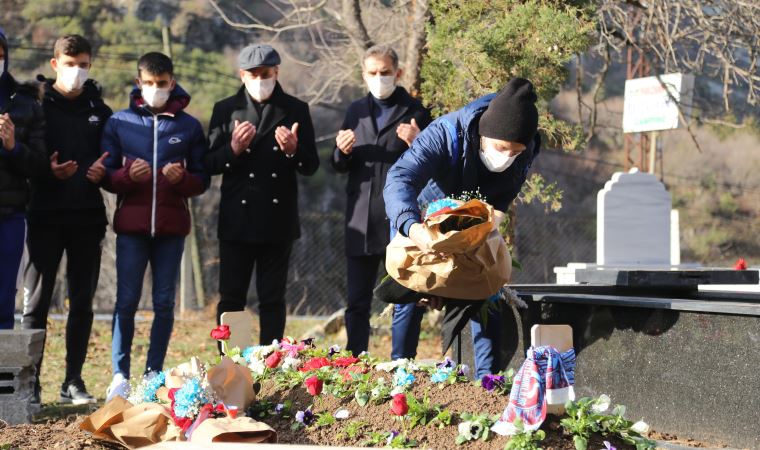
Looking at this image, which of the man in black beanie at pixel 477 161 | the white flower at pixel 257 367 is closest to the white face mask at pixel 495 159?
the man in black beanie at pixel 477 161

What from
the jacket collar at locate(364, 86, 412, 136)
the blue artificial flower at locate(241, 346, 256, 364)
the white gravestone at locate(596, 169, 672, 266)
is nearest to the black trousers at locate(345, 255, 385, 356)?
the jacket collar at locate(364, 86, 412, 136)

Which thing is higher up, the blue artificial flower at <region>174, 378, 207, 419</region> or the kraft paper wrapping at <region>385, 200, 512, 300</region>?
the kraft paper wrapping at <region>385, 200, 512, 300</region>

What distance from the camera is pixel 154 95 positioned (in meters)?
5.84

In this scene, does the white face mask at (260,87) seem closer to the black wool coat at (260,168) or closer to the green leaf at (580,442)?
the black wool coat at (260,168)

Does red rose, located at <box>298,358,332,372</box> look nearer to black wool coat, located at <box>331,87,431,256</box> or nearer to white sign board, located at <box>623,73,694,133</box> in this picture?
black wool coat, located at <box>331,87,431,256</box>

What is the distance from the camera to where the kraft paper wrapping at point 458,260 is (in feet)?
11.8

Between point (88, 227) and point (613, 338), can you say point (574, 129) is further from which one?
point (88, 227)

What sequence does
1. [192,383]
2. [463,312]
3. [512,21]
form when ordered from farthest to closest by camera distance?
[512,21] → [463,312] → [192,383]

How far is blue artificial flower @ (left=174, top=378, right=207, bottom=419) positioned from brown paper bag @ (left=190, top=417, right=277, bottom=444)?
0.16 m

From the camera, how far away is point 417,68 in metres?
8.60

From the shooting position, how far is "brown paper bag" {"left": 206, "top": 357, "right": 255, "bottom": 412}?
387cm

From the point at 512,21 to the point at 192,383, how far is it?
368cm

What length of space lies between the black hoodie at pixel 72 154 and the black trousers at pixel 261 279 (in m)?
0.81

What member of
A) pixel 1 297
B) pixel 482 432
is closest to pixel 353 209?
pixel 1 297
